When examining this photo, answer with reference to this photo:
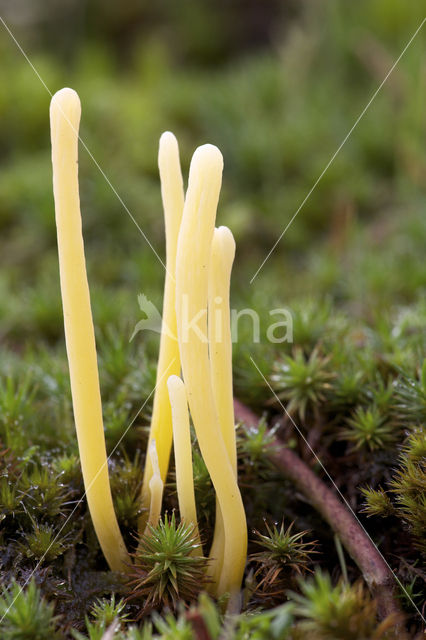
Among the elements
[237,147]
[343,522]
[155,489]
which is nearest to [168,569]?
[155,489]

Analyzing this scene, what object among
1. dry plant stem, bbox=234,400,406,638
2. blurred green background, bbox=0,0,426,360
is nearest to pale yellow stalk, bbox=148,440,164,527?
dry plant stem, bbox=234,400,406,638

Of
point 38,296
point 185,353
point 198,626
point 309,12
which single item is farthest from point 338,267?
point 309,12

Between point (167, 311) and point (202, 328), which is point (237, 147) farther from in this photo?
point (202, 328)

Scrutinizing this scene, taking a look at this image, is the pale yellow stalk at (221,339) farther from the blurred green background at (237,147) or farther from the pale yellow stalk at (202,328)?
the blurred green background at (237,147)

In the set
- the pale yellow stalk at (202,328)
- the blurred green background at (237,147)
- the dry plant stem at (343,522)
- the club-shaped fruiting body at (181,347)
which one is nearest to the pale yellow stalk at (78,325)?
the club-shaped fruiting body at (181,347)

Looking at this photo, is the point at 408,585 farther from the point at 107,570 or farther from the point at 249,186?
the point at 249,186
